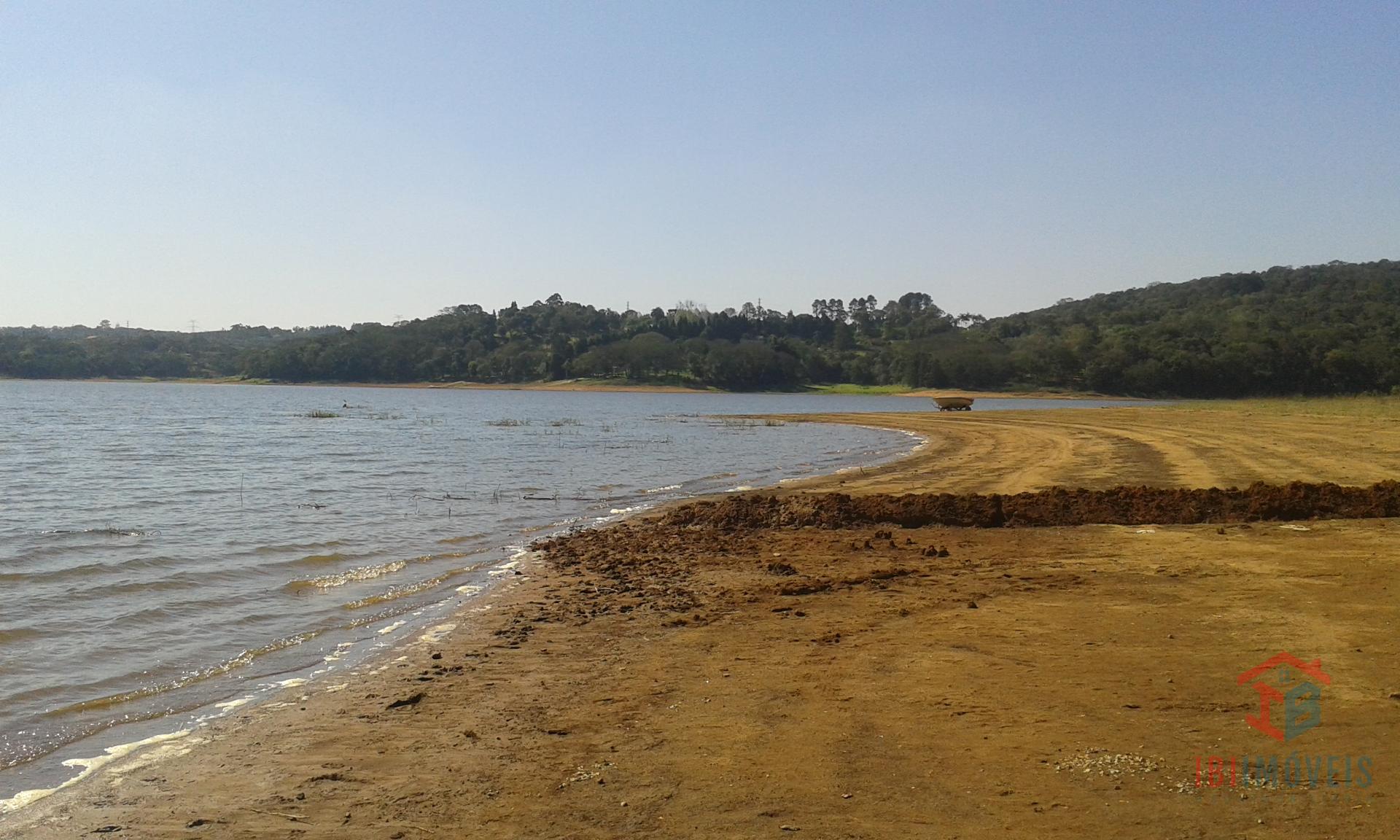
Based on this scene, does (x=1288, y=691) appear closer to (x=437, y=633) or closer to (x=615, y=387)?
(x=437, y=633)

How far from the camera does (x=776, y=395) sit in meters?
148

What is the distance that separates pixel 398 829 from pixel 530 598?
20.4ft

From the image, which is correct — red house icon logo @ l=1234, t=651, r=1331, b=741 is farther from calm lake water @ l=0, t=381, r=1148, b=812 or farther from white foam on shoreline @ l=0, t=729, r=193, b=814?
calm lake water @ l=0, t=381, r=1148, b=812

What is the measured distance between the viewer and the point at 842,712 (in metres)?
6.25

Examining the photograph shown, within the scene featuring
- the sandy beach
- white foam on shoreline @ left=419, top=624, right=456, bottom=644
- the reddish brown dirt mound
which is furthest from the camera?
the reddish brown dirt mound

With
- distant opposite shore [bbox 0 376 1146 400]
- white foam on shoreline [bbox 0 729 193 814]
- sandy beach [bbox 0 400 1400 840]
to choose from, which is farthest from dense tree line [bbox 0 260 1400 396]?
white foam on shoreline [bbox 0 729 193 814]

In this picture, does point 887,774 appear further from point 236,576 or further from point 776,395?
point 776,395

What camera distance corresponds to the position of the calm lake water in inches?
313

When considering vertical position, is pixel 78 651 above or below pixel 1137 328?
below

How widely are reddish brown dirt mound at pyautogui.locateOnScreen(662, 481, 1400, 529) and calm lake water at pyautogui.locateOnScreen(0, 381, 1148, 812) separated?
4.03m

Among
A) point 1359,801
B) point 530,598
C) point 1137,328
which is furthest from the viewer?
point 1137,328

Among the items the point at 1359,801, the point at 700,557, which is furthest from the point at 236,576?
the point at 1359,801

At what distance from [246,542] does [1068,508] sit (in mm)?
13302

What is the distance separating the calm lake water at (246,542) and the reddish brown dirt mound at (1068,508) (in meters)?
4.03
